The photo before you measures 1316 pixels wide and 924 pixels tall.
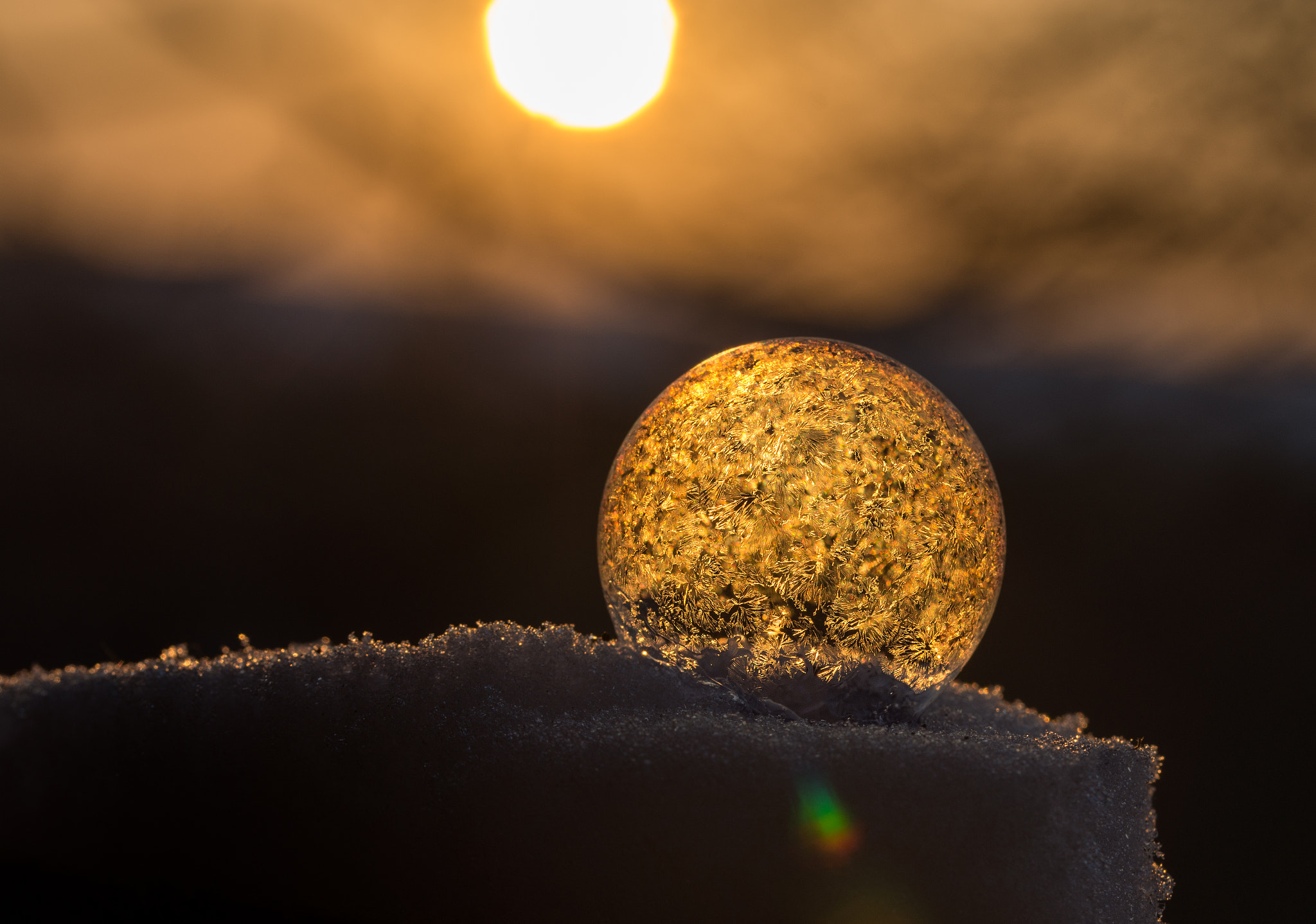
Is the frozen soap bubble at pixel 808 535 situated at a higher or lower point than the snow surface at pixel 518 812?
higher

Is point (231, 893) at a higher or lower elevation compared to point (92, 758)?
lower

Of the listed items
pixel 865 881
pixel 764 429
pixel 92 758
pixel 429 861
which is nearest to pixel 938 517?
pixel 764 429

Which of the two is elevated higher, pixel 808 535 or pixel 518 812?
pixel 808 535

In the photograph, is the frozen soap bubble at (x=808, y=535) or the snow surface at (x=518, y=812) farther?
the frozen soap bubble at (x=808, y=535)

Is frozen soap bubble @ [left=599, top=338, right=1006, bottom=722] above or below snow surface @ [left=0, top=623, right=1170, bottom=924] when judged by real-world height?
above

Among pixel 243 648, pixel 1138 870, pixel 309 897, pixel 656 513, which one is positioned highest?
pixel 656 513

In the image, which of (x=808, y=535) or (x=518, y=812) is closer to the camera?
(x=518, y=812)

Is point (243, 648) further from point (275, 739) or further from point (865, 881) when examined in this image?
point (865, 881)

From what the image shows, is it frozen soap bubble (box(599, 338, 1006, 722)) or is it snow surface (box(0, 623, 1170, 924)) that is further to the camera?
frozen soap bubble (box(599, 338, 1006, 722))
